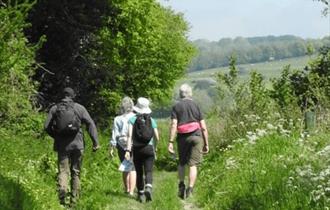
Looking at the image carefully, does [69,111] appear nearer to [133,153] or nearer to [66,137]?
[66,137]

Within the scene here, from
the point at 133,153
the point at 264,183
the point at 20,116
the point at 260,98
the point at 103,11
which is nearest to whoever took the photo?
the point at 264,183

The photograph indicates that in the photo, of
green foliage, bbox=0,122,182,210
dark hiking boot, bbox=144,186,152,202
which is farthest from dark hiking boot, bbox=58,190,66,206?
dark hiking boot, bbox=144,186,152,202

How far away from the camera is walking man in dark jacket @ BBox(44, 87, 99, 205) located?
36.5 feet

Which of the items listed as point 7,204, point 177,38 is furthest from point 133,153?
point 177,38

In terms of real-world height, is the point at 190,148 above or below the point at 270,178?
above

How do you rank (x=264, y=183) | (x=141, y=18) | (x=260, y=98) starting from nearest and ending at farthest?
(x=264, y=183), (x=260, y=98), (x=141, y=18)

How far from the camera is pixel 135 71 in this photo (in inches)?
1937

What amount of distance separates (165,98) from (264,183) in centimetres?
5231

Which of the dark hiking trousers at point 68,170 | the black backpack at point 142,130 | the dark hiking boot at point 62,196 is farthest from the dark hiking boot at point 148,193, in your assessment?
the dark hiking boot at point 62,196

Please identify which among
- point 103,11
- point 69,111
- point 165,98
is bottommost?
point 165,98

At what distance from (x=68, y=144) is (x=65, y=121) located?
42cm

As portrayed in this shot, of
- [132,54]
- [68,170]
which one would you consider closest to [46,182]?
[68,170]

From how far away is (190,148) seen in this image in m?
12.5

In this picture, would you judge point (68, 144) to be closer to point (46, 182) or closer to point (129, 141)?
point (129, 141)
